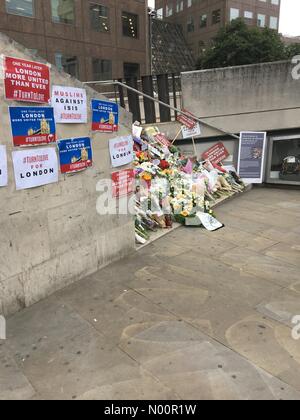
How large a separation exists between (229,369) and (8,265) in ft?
7.77

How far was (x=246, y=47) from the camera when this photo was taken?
28344 mm

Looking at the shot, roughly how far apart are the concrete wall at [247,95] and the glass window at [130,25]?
60.4 feet

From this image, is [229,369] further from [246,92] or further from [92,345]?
[246,92]

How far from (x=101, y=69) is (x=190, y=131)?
16.8m

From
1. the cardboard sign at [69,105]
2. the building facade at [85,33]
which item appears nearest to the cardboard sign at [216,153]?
the cardboard sign at [69,105]

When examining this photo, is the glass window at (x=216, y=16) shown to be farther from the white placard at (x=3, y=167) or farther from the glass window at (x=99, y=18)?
the white placard at (x=3, y=167)

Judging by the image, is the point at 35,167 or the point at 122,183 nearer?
the point at 35,167

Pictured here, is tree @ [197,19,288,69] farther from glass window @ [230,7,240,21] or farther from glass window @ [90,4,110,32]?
glass window @ [230,7,240,21]

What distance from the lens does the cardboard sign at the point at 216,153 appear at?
10.0 meters

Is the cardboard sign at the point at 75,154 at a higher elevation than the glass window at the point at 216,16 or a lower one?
lower

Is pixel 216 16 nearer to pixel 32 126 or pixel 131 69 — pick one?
pixel 131 69

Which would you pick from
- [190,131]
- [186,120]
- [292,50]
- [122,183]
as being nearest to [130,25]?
[292,50]
